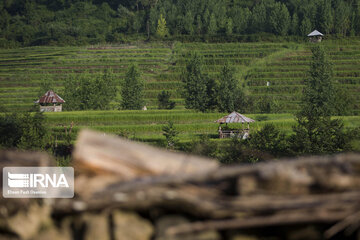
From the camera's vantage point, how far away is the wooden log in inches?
70.6

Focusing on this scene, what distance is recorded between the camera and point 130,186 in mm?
1723

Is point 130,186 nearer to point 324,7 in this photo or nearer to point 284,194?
point 284,194

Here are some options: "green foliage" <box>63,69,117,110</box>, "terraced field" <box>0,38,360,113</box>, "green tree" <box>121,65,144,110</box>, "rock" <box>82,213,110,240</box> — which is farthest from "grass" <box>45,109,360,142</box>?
"rock" <box>82,213,110,240</box>

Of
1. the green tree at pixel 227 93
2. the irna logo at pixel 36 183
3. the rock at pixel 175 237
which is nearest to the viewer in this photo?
the rock at pixel 175 237

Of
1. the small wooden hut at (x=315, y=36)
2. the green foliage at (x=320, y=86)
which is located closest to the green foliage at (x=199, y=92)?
the green foliage at (x=320, y=86)

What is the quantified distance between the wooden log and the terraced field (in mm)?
47395

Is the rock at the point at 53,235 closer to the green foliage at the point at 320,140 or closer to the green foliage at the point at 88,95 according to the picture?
the green foliage at the point at 320,140

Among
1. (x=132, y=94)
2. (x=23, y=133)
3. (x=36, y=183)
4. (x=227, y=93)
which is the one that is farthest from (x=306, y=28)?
(x=36, y=183)

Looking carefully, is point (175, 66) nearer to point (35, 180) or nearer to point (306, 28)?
point (306, 28)

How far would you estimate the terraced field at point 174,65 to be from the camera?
2190 inches

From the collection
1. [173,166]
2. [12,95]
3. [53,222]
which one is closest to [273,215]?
[173,166]

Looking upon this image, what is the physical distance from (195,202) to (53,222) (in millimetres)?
555

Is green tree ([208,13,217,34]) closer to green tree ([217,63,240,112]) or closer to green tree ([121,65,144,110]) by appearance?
green tree ([121,65,144,110])

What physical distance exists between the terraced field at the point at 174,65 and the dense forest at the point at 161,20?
11.9 meters
